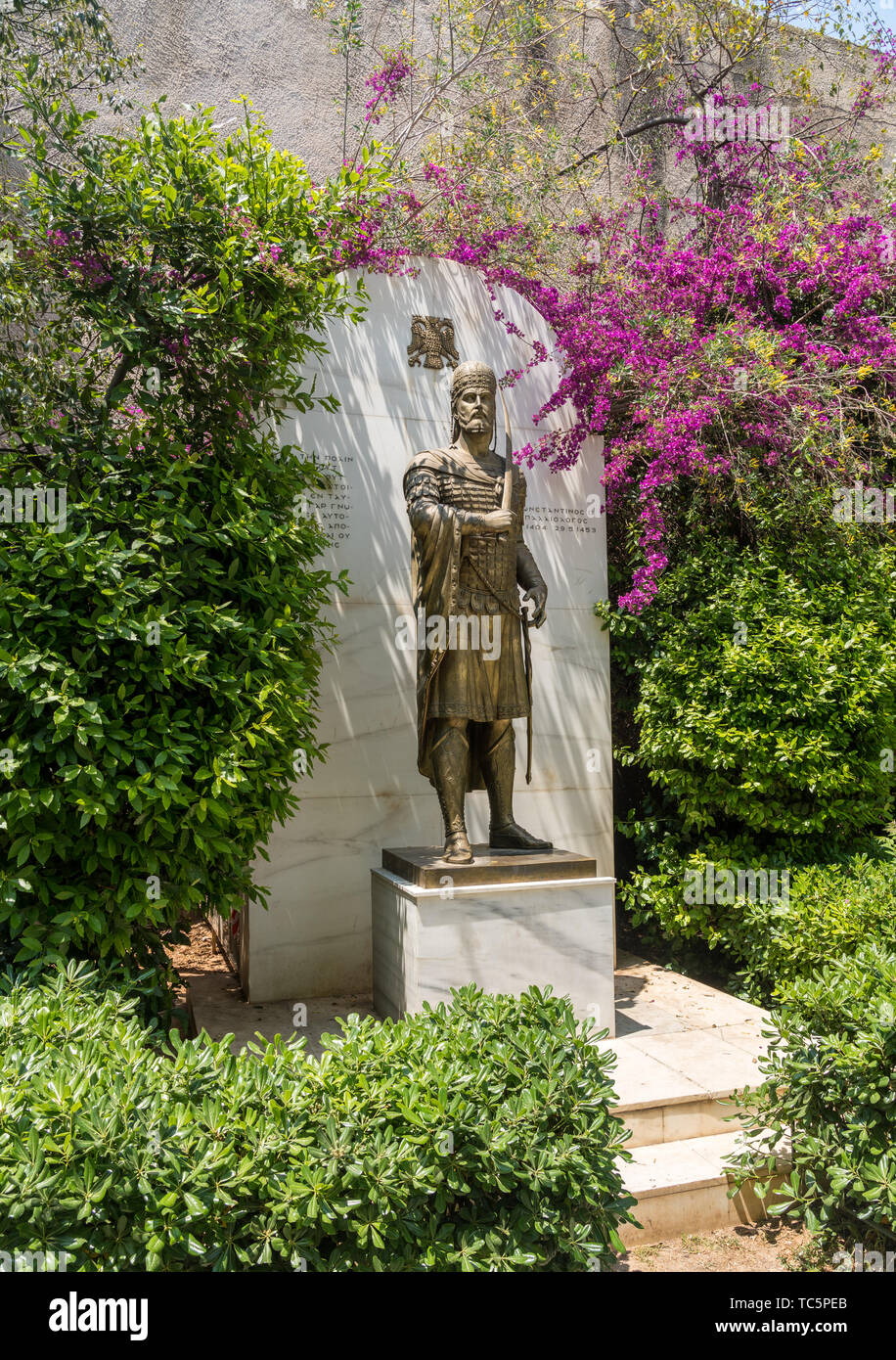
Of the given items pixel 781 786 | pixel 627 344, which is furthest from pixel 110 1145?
pixel 627 344

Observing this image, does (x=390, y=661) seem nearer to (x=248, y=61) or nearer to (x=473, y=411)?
(x=473, y=411)

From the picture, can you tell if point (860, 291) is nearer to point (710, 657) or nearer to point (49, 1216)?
point (710, 657)

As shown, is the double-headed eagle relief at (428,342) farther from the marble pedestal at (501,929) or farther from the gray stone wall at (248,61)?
the gray stone wall at (248,61)

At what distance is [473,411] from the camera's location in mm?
4766

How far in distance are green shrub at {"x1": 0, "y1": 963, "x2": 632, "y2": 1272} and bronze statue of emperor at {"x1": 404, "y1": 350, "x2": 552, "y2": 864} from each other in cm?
184

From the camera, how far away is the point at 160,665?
3.70m

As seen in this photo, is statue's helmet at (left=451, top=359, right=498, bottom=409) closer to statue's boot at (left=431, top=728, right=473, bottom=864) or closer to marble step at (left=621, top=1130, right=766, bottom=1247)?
statue's boot at (left=431, top=728, right=473, bottom=864)

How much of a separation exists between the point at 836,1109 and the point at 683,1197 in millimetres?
697

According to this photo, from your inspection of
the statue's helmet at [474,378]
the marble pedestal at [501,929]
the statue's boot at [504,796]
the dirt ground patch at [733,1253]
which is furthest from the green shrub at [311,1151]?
the statue's helmet at [474,378]

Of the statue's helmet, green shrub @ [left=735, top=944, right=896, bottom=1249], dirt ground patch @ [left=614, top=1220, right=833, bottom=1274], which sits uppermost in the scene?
the statue's helmet

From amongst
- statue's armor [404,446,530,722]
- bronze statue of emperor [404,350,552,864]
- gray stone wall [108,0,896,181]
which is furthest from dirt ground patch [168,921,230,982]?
gray stone wall [108,0,896,181]

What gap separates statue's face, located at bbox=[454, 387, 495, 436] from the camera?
477 centimetres

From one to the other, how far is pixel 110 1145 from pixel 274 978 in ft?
10.4

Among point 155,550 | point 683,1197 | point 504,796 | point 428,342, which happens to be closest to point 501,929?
point 504,796
